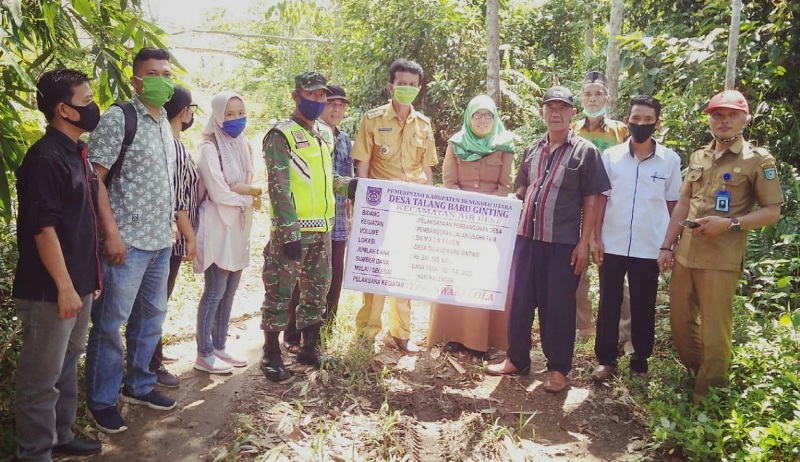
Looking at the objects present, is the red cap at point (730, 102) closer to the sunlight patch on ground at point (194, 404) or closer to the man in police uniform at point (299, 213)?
the man in police uniform at point (299, 213)

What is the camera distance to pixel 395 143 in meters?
5.01

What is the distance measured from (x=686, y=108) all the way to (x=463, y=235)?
137 inches

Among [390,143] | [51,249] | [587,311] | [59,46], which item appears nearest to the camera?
[51,249]

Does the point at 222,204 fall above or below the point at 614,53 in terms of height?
below

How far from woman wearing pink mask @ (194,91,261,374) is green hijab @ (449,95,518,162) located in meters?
1.65

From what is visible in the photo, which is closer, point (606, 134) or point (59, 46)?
point (59, 46)

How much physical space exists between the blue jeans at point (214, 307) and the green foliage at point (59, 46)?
4.37 ft

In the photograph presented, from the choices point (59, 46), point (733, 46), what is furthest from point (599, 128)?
point (59, 46)

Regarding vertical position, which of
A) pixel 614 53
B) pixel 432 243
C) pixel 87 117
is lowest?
pixel 432 243

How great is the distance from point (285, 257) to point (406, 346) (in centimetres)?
158

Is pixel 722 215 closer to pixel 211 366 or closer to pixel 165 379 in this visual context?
pixel 211 366

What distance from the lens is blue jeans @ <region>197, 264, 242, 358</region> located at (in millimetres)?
4332

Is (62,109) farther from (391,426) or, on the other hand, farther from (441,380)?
(441,380)

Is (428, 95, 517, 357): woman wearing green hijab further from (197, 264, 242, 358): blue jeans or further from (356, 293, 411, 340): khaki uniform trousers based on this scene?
(197, 264, 242, 358): blue jeans
